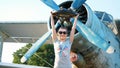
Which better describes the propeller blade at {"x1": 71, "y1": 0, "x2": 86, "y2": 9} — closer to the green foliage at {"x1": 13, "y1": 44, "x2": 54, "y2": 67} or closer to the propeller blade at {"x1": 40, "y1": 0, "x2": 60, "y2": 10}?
the propeller blade at {"x1": 40, "y1": 0, "x2": 60, "y2": 10}

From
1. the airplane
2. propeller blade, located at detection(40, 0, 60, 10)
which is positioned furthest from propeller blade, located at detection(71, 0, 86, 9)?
propeller blade, located at detection(40, 0, 60, 10)

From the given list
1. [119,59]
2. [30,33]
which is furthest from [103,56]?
[30,33]

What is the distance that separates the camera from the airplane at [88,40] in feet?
23.1

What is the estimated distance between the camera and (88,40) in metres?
7.25

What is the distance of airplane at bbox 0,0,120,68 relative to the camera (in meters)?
7.03

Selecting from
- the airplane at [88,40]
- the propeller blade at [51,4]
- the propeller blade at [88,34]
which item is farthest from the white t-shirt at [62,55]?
the propeller blade at [51,4]

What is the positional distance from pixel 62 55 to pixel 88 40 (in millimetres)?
1747

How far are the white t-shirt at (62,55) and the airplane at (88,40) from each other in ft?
2.53

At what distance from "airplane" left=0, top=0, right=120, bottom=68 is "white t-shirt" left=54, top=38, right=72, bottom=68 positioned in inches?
30.3

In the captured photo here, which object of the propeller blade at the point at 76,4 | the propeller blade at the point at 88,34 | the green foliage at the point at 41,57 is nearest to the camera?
the propeller blade at the point at 88,34

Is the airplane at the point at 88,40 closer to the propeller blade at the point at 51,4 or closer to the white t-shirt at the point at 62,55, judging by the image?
the propeller blade at the point at 51,4

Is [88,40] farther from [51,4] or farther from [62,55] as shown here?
[62,55]

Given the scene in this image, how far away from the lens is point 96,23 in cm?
760

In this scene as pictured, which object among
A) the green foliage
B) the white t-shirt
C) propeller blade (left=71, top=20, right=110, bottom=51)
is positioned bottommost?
the green foliage
